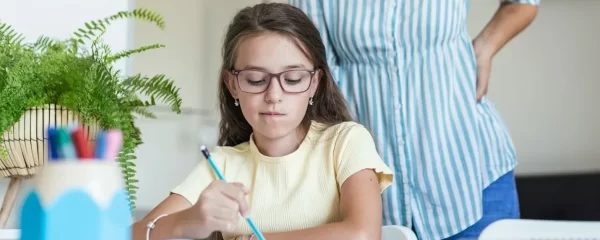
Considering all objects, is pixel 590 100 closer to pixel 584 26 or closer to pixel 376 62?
pixel 584 26

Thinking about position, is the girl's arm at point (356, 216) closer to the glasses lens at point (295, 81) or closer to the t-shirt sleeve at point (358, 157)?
the t-shirt sleeve at point (358, 157)

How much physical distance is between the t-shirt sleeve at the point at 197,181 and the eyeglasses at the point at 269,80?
20 centimetres

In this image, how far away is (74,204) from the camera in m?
0.55

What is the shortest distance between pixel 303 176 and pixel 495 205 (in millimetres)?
379

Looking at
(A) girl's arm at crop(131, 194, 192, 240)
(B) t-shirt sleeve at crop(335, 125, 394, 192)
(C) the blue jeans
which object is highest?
(B) t-shirt sleeve at crop(335, 125, 394, 192)

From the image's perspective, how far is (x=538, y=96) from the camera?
300 centimetres

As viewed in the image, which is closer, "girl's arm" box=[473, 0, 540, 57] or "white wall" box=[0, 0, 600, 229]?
"girl's arm" box=[473, 0, 540, 57]

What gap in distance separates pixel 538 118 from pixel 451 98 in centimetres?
171

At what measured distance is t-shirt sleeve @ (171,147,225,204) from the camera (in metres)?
1.36

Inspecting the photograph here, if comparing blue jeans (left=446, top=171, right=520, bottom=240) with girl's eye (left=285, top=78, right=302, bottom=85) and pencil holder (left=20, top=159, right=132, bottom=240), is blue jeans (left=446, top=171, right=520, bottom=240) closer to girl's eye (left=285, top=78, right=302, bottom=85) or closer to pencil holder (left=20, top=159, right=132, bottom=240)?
girl's eye (left=285, top=78, right=302, bottom=85)

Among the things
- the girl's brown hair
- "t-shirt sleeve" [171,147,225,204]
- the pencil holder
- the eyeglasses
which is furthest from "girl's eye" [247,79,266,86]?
the pencil holder

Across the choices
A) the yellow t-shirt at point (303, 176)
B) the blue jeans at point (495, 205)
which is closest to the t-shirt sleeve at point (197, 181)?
the yellow t-shirt at point (303, 176)

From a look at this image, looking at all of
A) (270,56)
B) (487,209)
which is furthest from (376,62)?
(487,209)

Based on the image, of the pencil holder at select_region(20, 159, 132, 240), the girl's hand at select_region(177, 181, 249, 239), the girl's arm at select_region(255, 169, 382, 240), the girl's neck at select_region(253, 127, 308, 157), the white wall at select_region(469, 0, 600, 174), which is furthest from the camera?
the white wall at select_region(469, 0, 600, 174)
